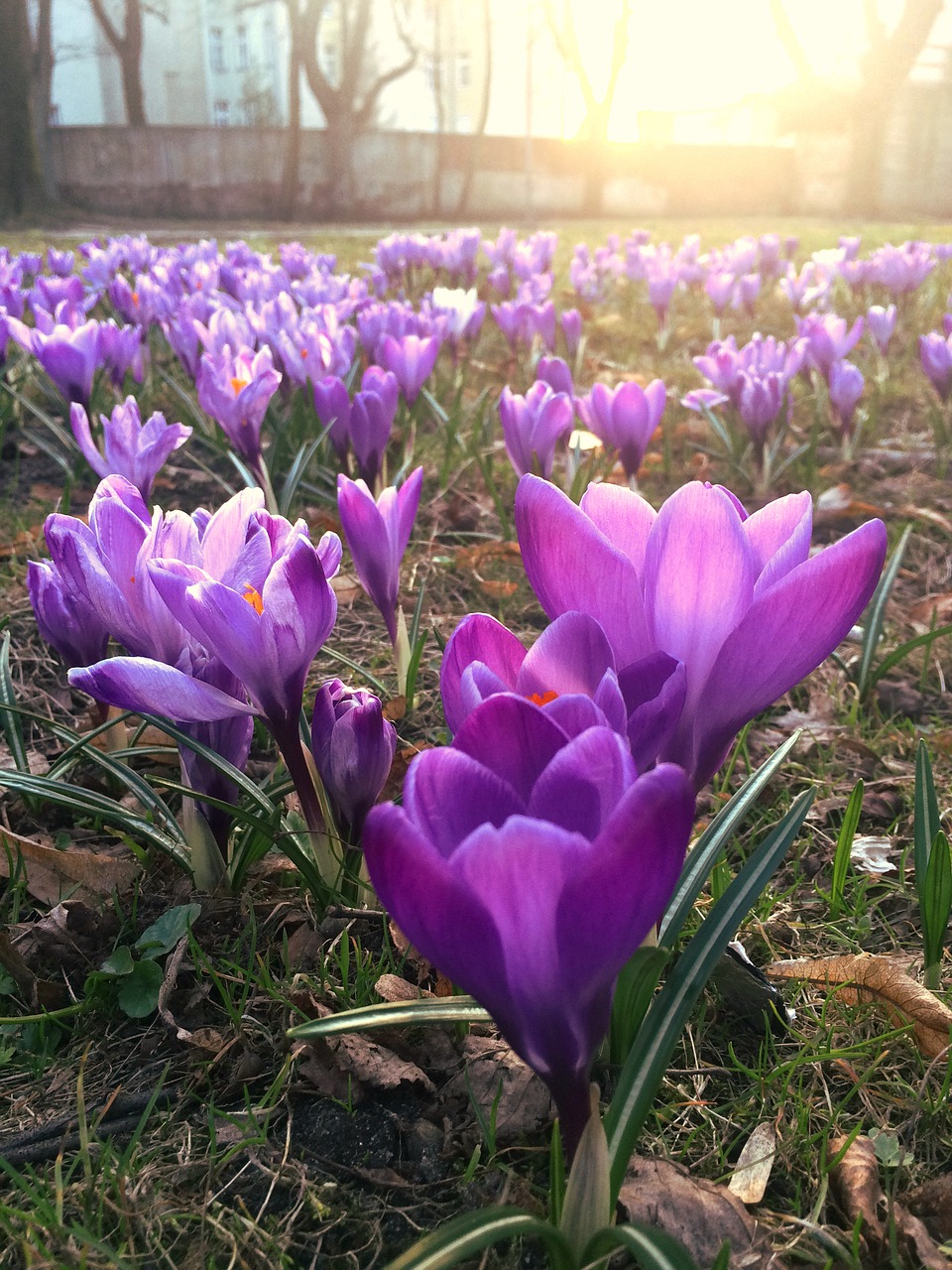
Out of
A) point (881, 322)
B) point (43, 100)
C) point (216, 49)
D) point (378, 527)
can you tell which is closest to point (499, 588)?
point (378, 527)

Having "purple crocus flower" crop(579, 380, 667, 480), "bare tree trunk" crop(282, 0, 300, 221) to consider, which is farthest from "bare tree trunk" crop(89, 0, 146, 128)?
"purple crocus flower" crop(579, 380, 667, 480)

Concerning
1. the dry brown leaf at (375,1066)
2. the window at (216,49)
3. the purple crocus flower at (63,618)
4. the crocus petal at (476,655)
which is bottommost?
the dry brown leaf at (375,1066)

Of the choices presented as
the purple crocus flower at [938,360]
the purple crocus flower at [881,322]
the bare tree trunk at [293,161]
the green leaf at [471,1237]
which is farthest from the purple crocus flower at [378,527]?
the bare tree trunk at [293,161]

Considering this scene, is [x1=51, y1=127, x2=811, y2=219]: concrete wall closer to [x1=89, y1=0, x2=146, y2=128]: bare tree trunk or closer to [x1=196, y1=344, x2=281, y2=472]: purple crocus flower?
[x1=89, y1=0, x2=146, y2=128]: bare tree trunk

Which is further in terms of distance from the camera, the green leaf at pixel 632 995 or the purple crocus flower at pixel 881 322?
the purple crocus flower at pixel 881 322

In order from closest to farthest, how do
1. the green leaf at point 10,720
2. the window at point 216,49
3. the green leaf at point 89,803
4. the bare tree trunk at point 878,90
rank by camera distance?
1. the green leaf at point 89,803
2. the green leaf at point 10,720
3. the bare tree trunk at point 878,90
4. the window at point 216,49

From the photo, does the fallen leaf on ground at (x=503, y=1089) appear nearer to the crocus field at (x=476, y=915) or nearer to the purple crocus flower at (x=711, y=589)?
the crocus field at (x=476, y=915)

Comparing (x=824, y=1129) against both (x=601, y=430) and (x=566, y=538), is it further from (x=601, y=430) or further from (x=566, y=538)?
(x=601, y=430)

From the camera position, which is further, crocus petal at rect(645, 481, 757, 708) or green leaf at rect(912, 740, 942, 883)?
green leaf at rect(912, 740, 942, 883)
